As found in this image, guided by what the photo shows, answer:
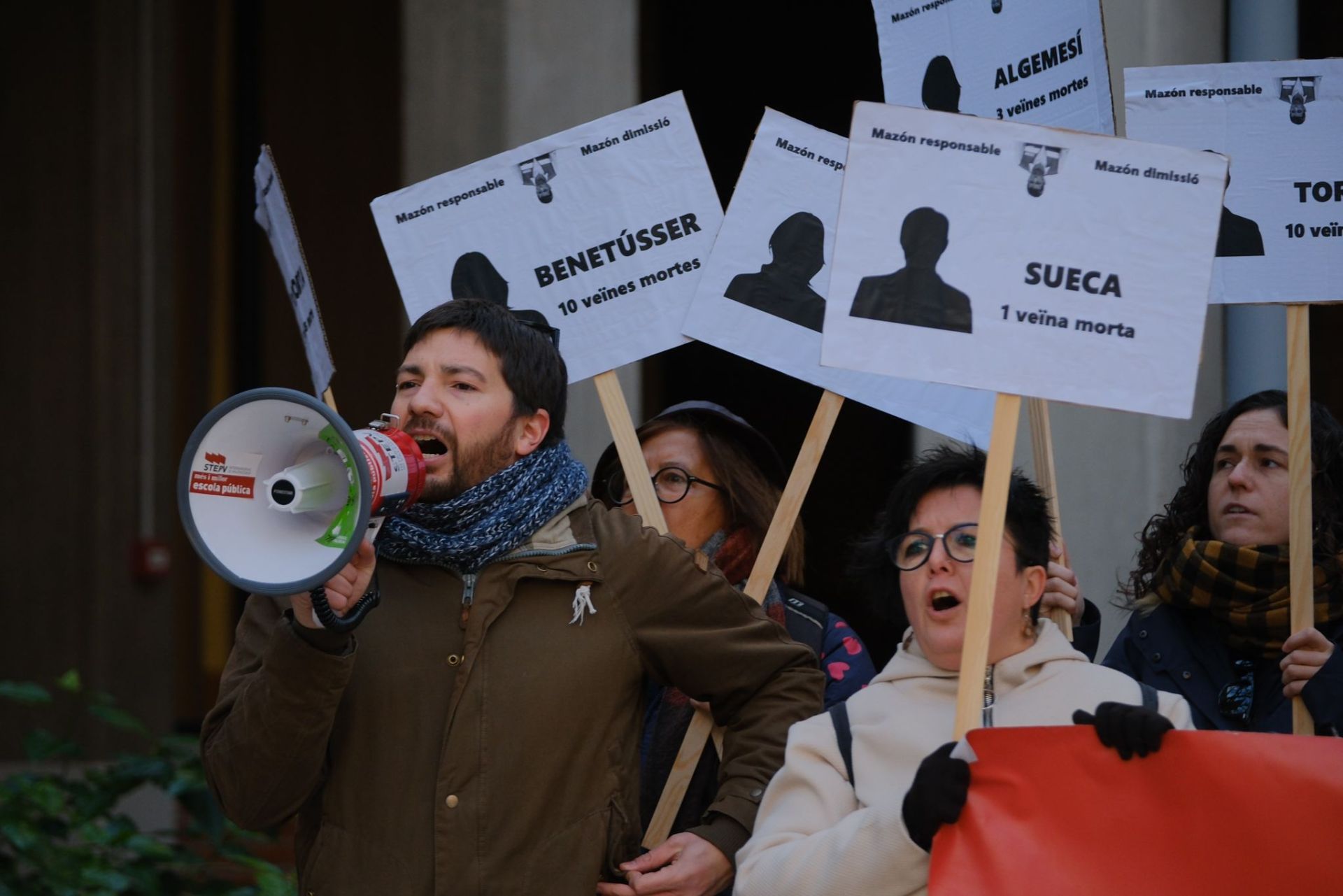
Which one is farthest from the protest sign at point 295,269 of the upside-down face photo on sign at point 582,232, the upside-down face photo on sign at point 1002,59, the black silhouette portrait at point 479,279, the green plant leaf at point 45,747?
the green plant leaf at point 45,747

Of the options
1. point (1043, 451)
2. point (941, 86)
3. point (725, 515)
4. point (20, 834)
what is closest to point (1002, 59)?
point (941, 86)

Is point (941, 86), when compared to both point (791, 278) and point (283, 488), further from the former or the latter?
point (283, 488)

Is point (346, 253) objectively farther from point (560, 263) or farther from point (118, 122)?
point (560, 263)

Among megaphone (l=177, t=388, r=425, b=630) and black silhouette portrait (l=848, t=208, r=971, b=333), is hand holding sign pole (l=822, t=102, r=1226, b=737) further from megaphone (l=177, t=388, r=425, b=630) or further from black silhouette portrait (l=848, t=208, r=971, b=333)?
megaphone (l=177, t=388, r=425, b=630)

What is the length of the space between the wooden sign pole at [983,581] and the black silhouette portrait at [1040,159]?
36 cm

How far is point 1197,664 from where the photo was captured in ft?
10.5

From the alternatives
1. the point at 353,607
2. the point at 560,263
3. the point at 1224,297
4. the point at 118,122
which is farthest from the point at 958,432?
the point at 118,122

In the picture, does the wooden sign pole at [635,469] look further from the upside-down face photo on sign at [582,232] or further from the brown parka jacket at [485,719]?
the brown parka jacket at [485,719]

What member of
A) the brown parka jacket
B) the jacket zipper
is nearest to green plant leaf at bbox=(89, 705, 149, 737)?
the brown parka jacket

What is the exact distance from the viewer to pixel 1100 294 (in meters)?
2.40

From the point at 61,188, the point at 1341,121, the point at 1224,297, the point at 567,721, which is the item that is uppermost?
the point at 61,188

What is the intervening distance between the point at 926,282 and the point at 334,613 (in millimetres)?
1014

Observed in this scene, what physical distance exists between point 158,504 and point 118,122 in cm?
168

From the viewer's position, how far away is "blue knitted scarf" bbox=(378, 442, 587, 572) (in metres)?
2.77
